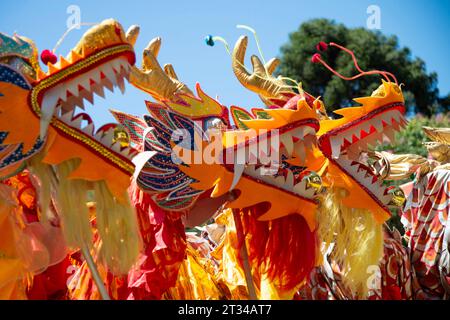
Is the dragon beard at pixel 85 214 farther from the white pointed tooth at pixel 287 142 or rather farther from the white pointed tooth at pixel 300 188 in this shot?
the white pointed tooth at pixel 300 188

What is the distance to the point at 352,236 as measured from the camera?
3.78 m

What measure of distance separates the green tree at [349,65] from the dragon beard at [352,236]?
9.01m

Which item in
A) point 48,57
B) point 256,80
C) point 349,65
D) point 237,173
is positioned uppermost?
point 349,65

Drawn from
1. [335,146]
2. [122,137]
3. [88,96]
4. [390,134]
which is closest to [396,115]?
[390,134]

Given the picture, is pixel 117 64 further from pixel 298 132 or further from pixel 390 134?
Result: pixel 390 134

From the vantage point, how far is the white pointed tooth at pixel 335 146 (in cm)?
377

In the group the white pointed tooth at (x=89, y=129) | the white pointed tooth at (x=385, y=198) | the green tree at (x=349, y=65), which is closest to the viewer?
the white pointed tooth at (x=89, y=129)

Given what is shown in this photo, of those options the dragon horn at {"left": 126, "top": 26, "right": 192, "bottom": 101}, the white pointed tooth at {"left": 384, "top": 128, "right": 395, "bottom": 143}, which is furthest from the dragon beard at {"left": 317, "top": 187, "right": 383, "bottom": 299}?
the dragon horn at {"left": 126, "top": 26, "right": 192, "bottom": 101}

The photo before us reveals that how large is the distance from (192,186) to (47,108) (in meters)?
0.81

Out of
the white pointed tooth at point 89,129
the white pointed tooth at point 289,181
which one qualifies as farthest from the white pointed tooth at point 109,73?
the white pointed tooth at point 289,181

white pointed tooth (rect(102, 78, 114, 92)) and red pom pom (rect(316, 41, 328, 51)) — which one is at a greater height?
red pom pom (rect(316, 41, 328, 51))

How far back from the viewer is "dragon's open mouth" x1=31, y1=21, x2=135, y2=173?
116 inches

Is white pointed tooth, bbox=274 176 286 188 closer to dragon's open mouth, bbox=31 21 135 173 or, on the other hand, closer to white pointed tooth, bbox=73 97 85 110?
dragon's open mouth, bbox=31 21 135 173

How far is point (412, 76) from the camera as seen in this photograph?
45.8ft
